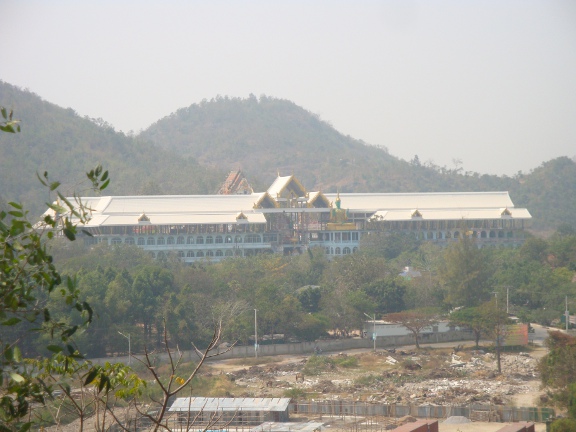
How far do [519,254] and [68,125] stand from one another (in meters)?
73.1

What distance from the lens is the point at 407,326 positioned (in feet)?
143

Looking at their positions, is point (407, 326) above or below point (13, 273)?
below

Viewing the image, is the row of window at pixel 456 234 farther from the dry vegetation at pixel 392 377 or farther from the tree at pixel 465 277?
the dry vegetation at pixel 392 377

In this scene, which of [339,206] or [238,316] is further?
[339,206]

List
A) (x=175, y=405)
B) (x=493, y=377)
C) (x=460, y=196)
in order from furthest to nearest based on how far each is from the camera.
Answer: (x=460, y=196), (x=493, y=377), (x=175, y=405)

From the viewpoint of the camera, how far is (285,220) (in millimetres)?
70875

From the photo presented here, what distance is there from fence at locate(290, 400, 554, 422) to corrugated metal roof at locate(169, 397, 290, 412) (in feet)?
4.20

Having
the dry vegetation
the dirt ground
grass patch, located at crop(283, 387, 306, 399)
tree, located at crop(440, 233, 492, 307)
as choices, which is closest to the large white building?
tree, located at crop(440, 233, 492, 307)

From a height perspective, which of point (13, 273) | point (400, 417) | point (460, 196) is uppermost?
point (460, 196)

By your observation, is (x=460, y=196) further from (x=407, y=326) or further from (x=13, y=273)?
(x=13, y=273)

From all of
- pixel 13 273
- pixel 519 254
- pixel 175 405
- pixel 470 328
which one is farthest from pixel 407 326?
pixel 13 273

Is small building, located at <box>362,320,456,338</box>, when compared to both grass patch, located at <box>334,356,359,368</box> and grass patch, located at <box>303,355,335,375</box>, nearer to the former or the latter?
grass patch, located at <box>334,356,359,368</box>

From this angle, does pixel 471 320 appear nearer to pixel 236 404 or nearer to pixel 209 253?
pixel 236 404

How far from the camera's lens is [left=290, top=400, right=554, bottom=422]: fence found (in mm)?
29594
